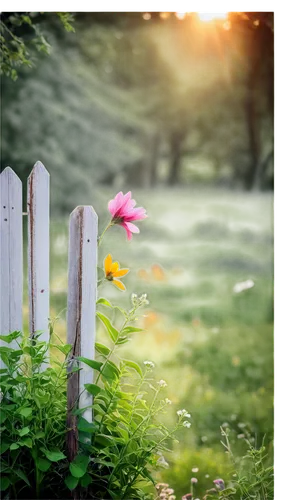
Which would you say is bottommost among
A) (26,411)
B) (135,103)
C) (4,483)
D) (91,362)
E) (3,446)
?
(4,483)

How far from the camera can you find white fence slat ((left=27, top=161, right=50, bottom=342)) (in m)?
1.64

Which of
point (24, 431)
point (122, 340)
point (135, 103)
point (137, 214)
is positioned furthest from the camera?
point (135, 103)

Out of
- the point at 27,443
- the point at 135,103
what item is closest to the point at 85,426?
the point at 27,443

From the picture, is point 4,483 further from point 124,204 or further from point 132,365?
point 124,204

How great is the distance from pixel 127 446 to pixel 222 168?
5280mm

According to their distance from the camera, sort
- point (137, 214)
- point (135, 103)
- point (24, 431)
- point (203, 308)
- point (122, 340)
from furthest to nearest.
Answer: point (135, 103), point (203, 308), point (137, 214), point (122, 340), point (24, 431)

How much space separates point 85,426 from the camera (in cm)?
158

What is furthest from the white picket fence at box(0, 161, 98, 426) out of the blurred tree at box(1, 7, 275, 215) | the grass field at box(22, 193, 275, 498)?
the blurred tree at box(1, 7, 275, 215)

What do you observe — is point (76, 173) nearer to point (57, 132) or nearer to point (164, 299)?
point (57, 132)

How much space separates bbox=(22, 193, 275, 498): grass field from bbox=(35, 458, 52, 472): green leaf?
578mm

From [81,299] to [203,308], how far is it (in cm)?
238

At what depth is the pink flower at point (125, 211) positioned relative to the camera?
169 cm

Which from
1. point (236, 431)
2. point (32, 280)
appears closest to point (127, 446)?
point (32, 280)

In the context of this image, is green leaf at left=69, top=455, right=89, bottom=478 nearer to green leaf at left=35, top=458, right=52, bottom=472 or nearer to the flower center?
green leaf at left=35, top=458, right=52, bottom=472
